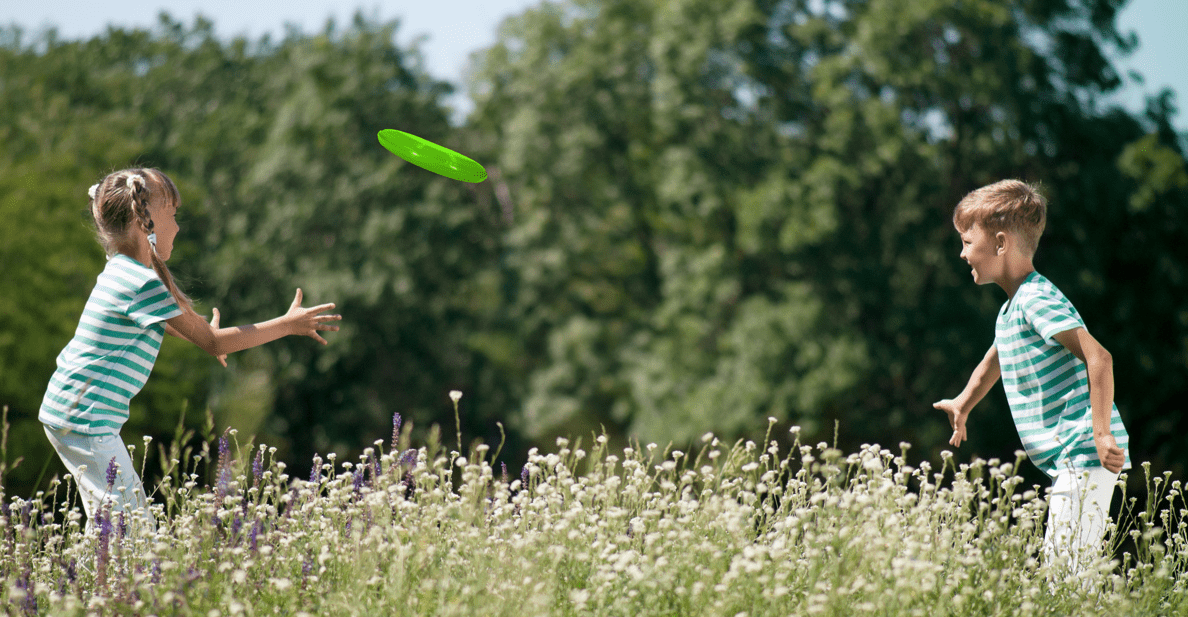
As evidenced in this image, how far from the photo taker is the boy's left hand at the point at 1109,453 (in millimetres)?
3695

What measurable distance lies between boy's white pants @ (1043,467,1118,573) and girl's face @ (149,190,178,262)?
3.66 m

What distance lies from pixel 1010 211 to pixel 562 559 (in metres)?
2.35

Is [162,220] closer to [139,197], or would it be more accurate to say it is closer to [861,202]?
[139,197]

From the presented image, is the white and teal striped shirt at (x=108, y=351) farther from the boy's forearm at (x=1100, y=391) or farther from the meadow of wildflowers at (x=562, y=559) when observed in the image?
the boy's forearm at (x=1100, y=391)

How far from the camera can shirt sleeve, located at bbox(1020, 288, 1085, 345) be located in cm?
385

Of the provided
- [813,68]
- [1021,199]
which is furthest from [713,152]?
[1021,199]

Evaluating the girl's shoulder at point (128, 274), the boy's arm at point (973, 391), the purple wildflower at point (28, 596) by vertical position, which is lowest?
the purple wildflower at point (28, 596)

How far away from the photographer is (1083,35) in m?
16.8

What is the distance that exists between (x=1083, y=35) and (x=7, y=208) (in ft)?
56.8

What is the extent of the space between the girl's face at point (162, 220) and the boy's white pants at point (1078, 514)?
3656mm

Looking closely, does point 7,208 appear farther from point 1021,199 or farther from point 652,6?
point 1021,199

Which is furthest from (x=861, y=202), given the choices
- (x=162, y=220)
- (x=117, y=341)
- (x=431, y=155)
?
(x=117, y=341)

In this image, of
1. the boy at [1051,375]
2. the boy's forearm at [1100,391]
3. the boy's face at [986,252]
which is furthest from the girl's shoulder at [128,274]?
the boy's forearm at [1100,391]

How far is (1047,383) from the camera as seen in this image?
13.2 ft
